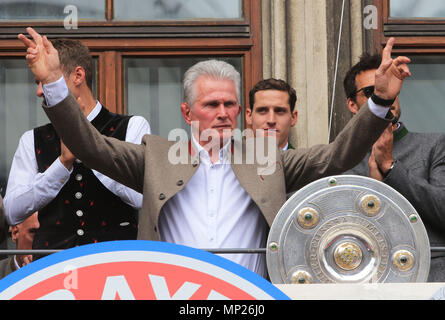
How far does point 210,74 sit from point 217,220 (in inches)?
22.6

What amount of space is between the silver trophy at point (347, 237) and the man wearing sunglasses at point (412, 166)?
0.69 meters

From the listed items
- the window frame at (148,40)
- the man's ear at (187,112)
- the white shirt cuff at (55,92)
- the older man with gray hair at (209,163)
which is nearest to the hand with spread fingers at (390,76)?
the older man with gray hair at (209,163)

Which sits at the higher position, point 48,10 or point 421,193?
point 48,10

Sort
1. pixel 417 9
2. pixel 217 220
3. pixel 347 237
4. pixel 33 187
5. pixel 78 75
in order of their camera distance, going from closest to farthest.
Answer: pixel 347 237, pixel 217 220, pixel 33 187, pixel 78 75, pixel 417 9

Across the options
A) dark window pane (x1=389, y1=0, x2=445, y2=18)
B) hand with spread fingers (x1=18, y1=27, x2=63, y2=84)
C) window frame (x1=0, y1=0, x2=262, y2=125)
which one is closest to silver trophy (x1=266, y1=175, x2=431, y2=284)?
hand with spread fingers (x1=18, y1=27, x2=63, y2=84)

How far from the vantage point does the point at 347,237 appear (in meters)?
2.81

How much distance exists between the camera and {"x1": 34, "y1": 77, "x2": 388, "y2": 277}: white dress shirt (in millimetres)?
3285

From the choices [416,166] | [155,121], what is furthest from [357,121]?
[155,121]

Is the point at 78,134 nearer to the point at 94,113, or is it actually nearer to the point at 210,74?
the point at 210,74

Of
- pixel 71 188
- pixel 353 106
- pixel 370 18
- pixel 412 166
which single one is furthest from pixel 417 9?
pixel 71 188

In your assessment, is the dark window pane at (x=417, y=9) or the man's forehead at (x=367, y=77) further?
the dark window pane at (x=417, y=9)

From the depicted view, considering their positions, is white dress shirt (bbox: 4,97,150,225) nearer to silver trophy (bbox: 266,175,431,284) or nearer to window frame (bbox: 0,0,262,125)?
silver trophy (bbox: 266,175,431,284)

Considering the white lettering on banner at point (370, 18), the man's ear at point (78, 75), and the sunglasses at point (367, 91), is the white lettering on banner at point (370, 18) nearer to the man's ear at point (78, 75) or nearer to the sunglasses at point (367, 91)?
the sunglasses at point (367, 91)

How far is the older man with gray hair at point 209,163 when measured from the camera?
3.17m
